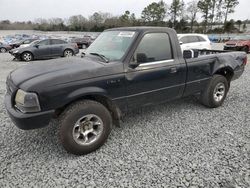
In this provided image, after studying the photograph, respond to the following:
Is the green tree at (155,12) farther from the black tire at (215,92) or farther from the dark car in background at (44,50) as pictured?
the black tire at (215,92)

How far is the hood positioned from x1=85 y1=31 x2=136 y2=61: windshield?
0.28 meters

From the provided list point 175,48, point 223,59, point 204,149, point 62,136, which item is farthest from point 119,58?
point 223,59

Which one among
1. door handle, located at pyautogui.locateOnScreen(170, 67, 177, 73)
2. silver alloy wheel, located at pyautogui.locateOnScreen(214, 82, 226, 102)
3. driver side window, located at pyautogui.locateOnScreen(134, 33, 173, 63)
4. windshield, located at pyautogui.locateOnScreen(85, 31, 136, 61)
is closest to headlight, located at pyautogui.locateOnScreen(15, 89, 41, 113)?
windshield, located at pyautogui.locateOnScreen(85, 31, 136, 61)

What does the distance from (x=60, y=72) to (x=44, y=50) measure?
509 inches

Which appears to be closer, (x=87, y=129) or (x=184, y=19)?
(x=87, y=129)

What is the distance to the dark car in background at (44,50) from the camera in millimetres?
14383

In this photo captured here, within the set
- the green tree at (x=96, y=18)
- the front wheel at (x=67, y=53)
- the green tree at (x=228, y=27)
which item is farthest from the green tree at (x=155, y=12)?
the front wheel at (x=67, y=53)

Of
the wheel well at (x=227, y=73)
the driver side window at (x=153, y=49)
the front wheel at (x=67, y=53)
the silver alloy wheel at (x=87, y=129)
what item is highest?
the driver side window at (x=153, y=49)

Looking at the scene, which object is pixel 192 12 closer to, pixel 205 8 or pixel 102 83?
pixel 205 8

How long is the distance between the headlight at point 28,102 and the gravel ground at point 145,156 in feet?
2.67

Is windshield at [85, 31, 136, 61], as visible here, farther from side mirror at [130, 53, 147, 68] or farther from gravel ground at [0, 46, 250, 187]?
gravel ground at [0, 46, 250, 187]

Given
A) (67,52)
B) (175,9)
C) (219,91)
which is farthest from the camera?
(175,9)

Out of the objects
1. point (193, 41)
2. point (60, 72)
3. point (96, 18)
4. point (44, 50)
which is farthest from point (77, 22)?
point (60, 72)

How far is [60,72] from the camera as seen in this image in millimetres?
3086
